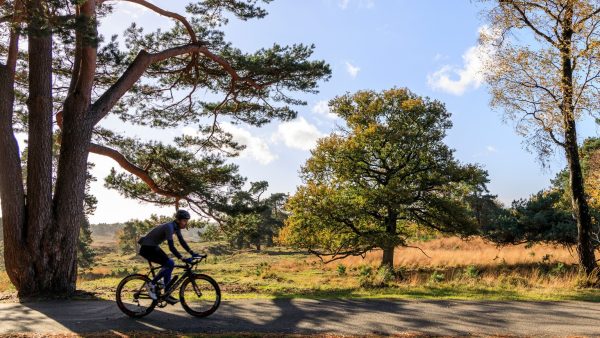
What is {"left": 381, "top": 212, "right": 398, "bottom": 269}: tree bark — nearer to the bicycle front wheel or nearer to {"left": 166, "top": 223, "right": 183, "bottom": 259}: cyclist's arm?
the bicycle front wheel

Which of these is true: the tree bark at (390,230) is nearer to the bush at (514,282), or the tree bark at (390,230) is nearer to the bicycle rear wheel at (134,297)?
the bush at (514,282)

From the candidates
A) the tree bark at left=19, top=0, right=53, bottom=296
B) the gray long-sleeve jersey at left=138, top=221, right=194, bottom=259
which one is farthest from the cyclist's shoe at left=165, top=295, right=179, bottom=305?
the tree bark at left=19, top=0, right=53, bottom=296

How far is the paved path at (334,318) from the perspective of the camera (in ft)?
25.0

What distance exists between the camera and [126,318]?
27.3 feet

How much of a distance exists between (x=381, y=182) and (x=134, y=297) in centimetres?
1887

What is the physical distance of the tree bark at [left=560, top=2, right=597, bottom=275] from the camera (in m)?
14.6

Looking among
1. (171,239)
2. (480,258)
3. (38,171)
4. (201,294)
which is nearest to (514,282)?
(201,294)

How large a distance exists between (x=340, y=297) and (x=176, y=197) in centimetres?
819

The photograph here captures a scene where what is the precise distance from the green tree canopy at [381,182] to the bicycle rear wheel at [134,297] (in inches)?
597

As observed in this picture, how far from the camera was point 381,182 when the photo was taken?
1002 inches

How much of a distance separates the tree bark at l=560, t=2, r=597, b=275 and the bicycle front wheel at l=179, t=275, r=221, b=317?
12753 mm

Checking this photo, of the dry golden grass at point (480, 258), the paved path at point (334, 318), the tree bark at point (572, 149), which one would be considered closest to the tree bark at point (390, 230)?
the dry golden grass at point (480, 258)

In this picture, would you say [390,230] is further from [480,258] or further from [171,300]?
[171,300]

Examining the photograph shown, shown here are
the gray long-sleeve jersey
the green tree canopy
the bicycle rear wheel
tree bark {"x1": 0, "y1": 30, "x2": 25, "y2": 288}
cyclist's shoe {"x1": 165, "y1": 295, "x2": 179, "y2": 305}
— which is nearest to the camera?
the gray long-sleeve jersey
